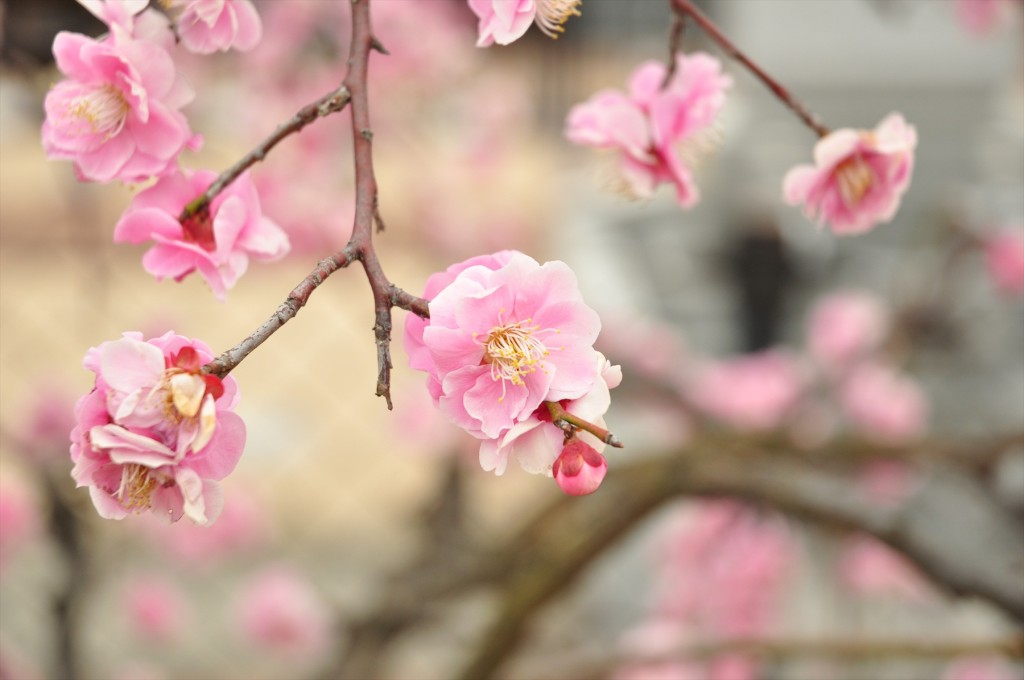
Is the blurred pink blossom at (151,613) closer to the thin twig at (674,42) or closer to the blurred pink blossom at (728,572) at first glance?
the blurred pink blossom at (728,572)

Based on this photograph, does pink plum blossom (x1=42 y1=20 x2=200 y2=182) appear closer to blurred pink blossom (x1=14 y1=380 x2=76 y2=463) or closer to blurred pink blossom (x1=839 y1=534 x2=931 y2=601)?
blurred pink blossom (x1=14 y1=380 x2=76 y2=463)

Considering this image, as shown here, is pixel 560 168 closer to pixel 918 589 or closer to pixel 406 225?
pixel 406 225

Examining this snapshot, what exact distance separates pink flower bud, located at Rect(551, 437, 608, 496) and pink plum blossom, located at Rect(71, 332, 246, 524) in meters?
0.11

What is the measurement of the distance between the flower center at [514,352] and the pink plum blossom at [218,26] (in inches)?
7.9

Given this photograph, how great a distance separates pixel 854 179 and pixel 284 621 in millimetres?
1423

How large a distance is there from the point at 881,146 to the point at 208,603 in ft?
8.08

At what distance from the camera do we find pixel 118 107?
1.49ft

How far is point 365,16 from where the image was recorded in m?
0.44

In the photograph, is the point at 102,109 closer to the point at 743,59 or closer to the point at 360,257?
the point at 360,257

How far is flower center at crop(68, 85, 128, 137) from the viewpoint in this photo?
45cm

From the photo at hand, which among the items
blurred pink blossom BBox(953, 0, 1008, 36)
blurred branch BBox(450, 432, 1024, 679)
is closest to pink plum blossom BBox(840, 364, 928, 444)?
blurred pink blossom BBox(953, 0, 1008, 36)

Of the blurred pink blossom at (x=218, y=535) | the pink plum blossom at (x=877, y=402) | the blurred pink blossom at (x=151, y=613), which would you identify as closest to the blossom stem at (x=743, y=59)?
the pink plum blossom at (x=877, y=402)

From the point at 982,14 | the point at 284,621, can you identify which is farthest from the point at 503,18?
the point at 284,621

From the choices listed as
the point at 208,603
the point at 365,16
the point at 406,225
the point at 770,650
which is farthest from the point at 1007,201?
the point at 365,16
